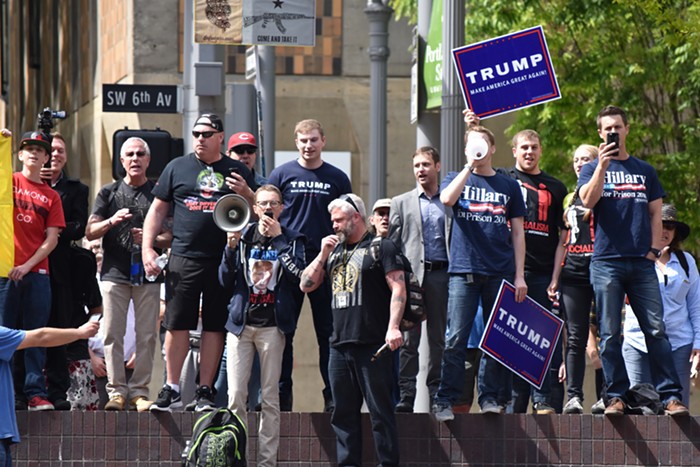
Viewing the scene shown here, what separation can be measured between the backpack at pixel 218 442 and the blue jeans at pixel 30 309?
1431 millimetres

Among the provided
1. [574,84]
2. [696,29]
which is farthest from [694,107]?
[696,29]

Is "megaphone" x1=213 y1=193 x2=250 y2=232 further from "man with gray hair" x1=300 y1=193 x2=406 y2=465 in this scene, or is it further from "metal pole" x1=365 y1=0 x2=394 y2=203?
"metal pole" x1=365 y1=0 x2=394 y2=203

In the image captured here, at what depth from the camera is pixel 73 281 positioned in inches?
486

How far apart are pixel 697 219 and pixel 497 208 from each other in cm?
723

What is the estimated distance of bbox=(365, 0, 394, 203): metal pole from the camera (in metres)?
19.9

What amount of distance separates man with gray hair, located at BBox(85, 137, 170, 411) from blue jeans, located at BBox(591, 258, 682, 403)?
11.2ft

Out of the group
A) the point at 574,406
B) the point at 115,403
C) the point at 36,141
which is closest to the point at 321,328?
the point at 115,403

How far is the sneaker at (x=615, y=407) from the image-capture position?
11812 millimetres

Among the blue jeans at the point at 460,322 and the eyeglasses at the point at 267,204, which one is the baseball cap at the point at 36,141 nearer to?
the eyeglasses at the point at 267,204

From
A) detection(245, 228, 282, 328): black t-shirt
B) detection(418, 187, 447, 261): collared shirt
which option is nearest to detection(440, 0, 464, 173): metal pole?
detection(418, 187, 447, 261): collared shirt

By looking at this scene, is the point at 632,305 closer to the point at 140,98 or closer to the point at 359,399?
the point at 359,399

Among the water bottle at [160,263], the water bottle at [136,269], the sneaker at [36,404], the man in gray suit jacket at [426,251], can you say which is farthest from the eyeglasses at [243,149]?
the sneaker at [36,404]

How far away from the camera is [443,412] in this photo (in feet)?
38.7

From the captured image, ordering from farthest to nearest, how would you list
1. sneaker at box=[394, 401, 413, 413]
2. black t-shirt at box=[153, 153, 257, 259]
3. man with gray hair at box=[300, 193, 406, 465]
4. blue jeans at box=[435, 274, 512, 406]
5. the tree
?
1. the tree
2. sneaker at box=[394, 401, 413, 413]
3. black t-shirt at box=[153, 153, 257, 259]
4. blue jeans at box=[435, 274, 512, 406]
5. man with gray hair at box=[300, 193, 406, 465]
